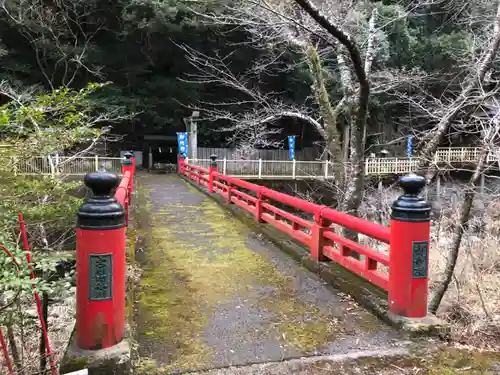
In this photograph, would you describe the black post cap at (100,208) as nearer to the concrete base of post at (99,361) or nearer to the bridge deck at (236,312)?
the concrete base of post at (99,361)

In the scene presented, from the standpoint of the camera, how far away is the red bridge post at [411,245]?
2973 millimetres

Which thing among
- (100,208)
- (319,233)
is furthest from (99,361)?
(319,233)

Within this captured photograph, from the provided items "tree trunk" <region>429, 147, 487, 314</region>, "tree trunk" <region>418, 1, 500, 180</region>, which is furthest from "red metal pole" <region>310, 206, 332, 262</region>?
"tree trunk" <region>418, 1, 500, 180</region>

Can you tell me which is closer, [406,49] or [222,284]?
[222,284]

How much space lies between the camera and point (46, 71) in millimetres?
22672

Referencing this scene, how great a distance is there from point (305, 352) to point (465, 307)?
9.18 feet

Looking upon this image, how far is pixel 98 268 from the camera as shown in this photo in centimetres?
239

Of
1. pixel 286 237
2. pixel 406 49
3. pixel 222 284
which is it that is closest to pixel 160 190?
pixel 286 237

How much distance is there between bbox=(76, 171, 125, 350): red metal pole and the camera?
237cm

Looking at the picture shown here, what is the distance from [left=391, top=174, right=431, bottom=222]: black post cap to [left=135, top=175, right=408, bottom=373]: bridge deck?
868 millimetres

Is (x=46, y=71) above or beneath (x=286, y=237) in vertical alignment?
above

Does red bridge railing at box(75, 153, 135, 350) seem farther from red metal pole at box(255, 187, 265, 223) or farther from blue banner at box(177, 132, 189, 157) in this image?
blue banner at box(177, 132, 189, 157)

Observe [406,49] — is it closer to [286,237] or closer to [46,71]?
[286,237]

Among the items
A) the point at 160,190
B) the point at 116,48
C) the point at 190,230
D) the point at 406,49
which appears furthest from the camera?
the point at 116,48
